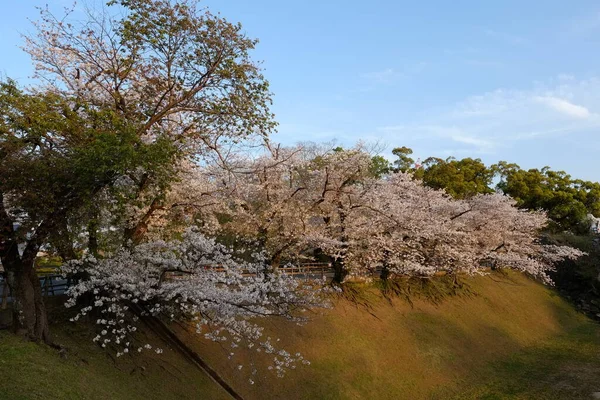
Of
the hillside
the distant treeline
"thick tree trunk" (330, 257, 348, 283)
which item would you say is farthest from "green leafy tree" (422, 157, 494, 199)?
"thick tree trunk" (330, 257, 348, 283)

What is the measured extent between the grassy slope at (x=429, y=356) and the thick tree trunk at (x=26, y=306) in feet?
17.6

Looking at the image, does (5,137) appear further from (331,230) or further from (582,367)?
(582,367)

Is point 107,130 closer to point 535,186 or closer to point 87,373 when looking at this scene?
point 87,373

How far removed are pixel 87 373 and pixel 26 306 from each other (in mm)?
2520

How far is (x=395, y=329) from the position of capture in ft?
75.8

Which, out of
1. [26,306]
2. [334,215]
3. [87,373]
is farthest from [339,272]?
[26,306]

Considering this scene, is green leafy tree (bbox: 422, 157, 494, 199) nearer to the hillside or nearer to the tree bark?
the hillside

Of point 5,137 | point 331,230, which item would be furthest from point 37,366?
point 331,230

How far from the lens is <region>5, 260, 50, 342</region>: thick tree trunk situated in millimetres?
12312

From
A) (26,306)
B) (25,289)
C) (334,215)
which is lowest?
(26,306)

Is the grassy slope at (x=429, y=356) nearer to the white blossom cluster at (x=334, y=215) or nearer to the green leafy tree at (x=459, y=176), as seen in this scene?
the white blossom cluster at (x=334, y=215)

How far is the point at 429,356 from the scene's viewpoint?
2177 cm

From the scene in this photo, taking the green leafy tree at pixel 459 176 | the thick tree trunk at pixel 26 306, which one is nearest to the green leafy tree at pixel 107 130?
the thick tree trunk at pixel 26 306

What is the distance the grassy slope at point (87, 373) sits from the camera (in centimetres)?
1033
